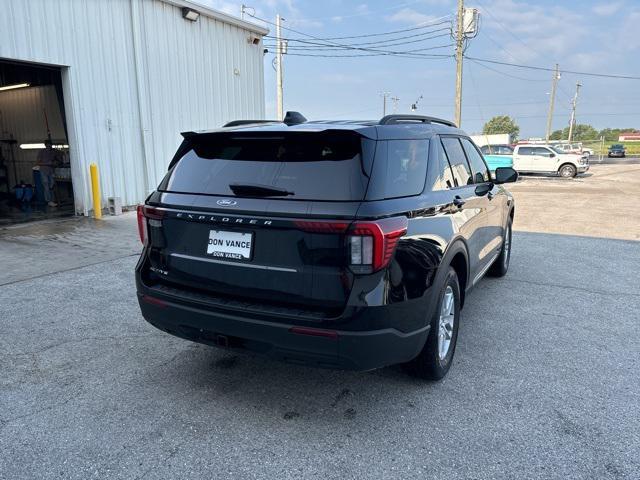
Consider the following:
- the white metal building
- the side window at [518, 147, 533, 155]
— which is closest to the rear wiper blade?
the white metal building

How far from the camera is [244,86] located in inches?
565

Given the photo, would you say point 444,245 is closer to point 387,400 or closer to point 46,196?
point 387,400

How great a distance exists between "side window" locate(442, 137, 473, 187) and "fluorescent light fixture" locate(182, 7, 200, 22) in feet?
33.0

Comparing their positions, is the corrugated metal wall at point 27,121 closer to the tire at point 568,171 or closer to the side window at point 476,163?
the side window at point 476,163

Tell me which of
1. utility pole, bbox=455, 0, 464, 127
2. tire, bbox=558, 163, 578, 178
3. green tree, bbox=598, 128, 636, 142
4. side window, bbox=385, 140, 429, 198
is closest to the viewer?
side window, bbox=385, 140, 429, 198

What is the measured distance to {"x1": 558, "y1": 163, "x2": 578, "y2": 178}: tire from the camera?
25.1 metres

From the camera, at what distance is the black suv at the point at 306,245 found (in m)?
2.55

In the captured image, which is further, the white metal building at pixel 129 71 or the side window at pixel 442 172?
the white metal building at pixel 129 71

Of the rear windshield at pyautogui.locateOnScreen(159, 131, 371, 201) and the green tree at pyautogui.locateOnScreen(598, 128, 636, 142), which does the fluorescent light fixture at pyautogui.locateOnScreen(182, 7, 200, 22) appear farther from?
the green tree at pyautogui.locateOnScreen(598, 128, 636, 142)

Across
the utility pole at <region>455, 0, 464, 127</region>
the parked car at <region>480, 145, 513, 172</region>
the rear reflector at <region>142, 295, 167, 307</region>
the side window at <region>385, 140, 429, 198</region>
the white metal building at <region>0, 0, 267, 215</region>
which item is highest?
the utility pole at <region>455, 0, 464, 127</region>

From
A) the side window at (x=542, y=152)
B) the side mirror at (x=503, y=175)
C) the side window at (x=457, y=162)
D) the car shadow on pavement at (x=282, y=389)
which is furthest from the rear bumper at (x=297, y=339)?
the side window at (x=542, y=152)

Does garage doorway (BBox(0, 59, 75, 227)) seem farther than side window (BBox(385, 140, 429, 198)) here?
Yes

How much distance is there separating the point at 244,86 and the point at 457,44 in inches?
593

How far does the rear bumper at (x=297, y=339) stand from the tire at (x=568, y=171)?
84.8ft
